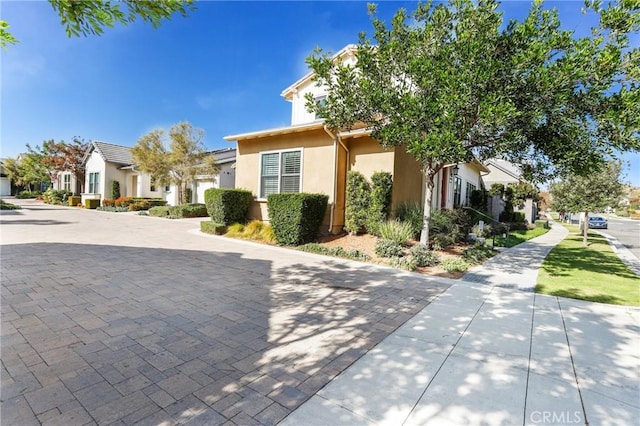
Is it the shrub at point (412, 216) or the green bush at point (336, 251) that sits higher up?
the shrub at point (412, 216)

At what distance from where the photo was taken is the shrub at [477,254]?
8.90 metres

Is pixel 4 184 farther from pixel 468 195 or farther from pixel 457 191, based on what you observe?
pixel 468 195

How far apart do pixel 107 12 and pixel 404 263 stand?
743 centimetres

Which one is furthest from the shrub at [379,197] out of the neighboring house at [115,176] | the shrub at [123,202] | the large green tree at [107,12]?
the shrub at [123,202]

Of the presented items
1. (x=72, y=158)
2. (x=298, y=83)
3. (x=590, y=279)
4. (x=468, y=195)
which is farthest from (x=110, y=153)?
(x=590, y=279)

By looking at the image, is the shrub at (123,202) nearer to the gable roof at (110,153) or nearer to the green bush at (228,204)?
the gable roof at (110,153)

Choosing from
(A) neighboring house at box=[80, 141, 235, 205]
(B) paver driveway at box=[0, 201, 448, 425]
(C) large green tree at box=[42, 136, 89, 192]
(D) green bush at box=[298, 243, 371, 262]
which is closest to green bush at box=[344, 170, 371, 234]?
(D) green bush at box=[298, 243, 371, 262]

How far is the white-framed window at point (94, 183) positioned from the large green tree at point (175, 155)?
11834mm

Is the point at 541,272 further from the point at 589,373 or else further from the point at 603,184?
the point at 603,184

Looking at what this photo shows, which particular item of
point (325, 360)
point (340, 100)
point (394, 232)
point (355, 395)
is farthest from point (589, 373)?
point (340, 100)

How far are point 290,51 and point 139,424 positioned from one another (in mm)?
14288

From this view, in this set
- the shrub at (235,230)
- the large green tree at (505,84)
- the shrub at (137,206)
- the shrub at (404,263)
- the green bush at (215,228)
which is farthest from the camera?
the shrub at (137,206)

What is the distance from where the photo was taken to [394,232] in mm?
9297

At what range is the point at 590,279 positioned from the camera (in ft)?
23.9
